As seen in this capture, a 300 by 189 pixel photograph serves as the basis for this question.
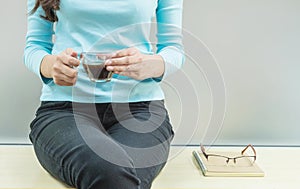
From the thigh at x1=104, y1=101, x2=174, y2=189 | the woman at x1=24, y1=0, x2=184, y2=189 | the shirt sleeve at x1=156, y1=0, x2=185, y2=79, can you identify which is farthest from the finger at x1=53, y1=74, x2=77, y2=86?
the shirt sleeve at x1=156, y1=0, x2=185, y2=79

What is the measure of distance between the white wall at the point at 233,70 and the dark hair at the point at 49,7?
9.9 inches

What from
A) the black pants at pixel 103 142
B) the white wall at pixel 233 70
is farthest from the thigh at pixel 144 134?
the white wall at pixel 233 70

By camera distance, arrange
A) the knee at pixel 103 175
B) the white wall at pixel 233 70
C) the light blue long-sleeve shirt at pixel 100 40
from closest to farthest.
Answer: the knee at pixel 103 175
the light blue long-sleeve shirt at pixel 100 40
the white wall at pixel 233 70

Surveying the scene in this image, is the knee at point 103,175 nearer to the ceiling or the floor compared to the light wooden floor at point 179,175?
nearer to the ceiling

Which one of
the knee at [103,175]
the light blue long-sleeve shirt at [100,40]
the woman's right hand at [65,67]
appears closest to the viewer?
Result: the knee at [103,175]

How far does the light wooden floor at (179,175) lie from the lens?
39.6 inches

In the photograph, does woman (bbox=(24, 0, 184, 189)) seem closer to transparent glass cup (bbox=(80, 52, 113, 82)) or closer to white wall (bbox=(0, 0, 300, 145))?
transparent glass cup (bbox=(80, 52, 113, 82))

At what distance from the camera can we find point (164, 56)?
1071 mm

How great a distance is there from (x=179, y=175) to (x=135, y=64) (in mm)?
313

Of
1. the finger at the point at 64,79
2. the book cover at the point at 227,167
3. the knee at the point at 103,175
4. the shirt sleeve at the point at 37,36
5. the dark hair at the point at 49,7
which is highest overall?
the dark hair at the point at 49,7

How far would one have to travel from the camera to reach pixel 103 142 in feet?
2.90

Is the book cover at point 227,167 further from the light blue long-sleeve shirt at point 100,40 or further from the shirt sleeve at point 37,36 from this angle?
the shirt sleeve at point 37,36

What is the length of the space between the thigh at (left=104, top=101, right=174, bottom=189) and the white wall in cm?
23

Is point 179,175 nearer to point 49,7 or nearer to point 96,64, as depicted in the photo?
point 96,64
